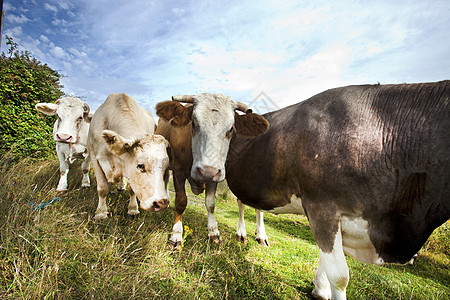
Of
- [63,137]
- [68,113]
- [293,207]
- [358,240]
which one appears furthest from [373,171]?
[68,113]

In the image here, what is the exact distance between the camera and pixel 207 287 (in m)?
2.97

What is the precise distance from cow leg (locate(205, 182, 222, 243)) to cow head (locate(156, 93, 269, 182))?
4.47 ft

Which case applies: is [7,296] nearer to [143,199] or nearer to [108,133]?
[143,199]

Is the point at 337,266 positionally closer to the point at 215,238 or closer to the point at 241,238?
the point at 215,238

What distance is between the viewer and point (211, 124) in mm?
3457

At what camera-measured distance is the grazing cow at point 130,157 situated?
355 centimetres

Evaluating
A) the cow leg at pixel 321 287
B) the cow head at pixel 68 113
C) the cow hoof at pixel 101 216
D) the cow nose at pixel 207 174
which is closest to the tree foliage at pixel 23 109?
the cow head at pixel 68 113

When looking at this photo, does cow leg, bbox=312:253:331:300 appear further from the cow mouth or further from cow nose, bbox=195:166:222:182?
the cow mouth

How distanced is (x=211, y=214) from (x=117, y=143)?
2276 millimetres

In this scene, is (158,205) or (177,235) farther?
(177,235)

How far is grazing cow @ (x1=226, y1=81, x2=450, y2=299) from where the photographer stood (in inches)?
85.4

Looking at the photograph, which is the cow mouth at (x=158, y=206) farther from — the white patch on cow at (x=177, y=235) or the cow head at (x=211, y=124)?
the white patch on cow at (x=177, y=235)

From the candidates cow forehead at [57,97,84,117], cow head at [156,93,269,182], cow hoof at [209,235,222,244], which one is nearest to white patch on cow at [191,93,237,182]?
cow head at [156,93,269,182]

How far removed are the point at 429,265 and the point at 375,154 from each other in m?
6.53
